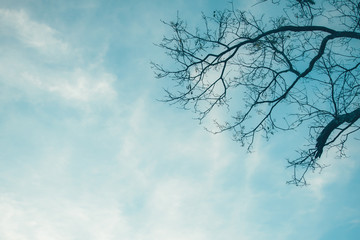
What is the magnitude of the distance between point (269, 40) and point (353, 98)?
2231 millimetres

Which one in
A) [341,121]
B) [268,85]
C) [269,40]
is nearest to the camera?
[341,121]

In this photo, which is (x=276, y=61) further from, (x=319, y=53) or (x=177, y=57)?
(x=177, y=57)

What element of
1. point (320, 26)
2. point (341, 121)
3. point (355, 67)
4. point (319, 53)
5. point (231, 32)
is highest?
point (231, 32)

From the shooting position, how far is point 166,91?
19.3 feet

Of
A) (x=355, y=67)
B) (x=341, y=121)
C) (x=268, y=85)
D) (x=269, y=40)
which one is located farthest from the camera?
(x=268, y=85)

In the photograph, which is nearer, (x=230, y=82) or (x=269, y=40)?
(x=269, y=40)

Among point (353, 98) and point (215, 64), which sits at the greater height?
point (215, 64)

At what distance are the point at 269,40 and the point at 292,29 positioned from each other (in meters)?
0.54

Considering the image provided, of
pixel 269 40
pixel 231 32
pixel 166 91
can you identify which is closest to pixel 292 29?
pixel 269 40

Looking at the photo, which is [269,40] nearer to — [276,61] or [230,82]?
[276,61]

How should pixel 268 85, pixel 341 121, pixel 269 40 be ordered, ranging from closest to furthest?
1. pixel 341 121
2. pixel 269 40
3. pixel 268 85

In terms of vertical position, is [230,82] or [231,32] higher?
[231,32]

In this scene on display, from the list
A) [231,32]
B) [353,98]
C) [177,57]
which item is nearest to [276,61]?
[231,32]

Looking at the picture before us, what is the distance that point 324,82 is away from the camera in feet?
16.4
